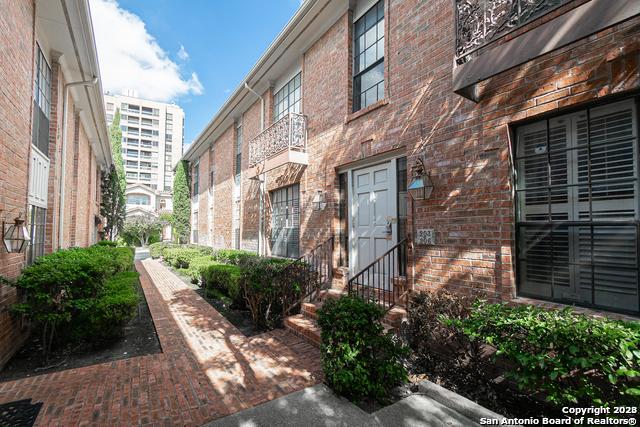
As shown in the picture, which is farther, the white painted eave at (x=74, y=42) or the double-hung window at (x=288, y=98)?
the double-hung window at (x=288, y=98)

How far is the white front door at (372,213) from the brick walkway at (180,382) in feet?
7.01

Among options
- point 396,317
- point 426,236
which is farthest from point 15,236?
point 426,236

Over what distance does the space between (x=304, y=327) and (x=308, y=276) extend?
1.31 meters

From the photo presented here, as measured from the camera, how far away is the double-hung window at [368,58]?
5992 millimetres

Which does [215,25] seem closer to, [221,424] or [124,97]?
[221,424]

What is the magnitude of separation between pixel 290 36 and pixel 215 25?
6286 millimetres

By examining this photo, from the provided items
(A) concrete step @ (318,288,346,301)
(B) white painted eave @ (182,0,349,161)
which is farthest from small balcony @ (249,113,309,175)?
(A) concrete step @ (318,288,346,301)

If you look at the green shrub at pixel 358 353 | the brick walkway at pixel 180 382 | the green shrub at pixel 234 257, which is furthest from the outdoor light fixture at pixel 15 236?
the green shrub at pixel 234 257

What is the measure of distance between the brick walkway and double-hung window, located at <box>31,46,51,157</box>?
15.0 feet

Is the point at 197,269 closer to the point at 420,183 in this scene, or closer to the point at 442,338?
the point at 420,183

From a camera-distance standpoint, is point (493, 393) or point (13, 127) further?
point (13, 127)

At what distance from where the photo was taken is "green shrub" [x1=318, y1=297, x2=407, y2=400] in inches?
122

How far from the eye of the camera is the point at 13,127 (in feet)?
13.8

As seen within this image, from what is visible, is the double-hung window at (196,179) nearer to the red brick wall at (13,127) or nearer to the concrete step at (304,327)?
the red brick wall at (13,127)
